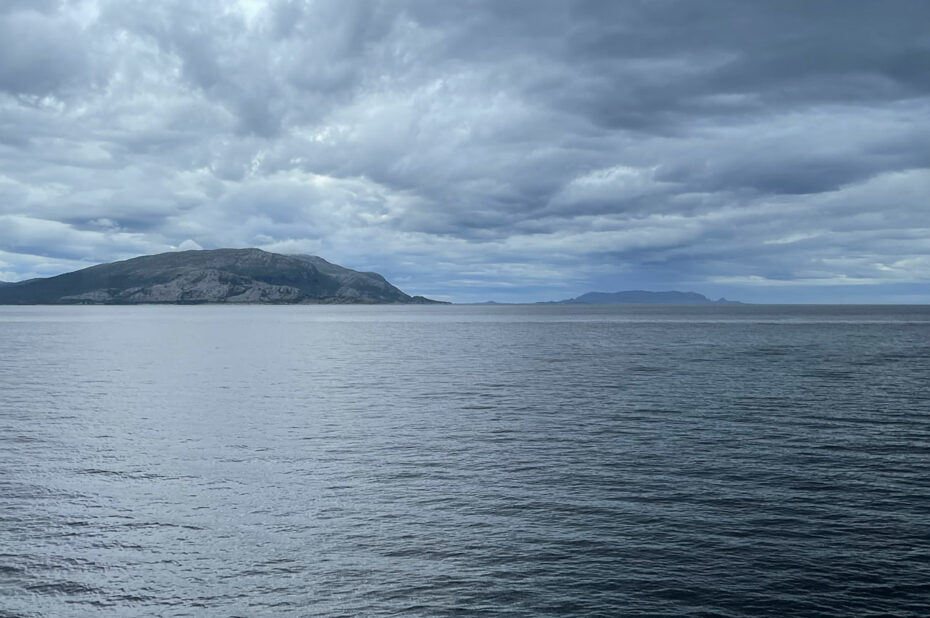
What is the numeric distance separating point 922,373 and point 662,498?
76.0m

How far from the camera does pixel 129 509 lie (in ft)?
121

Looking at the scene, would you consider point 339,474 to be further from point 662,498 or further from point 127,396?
point 127,396

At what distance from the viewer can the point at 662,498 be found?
3766 cm

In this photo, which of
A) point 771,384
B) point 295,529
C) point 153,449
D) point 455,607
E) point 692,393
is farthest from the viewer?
point 771,384

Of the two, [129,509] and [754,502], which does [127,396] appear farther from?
[754,502]

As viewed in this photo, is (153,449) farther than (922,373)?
No

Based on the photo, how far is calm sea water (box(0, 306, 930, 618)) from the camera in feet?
87.2

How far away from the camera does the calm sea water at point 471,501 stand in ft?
87.2

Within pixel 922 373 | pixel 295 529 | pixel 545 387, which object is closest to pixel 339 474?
pixel 295 529

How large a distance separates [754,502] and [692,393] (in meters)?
42.3

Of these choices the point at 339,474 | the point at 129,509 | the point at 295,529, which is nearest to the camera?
the point at 295,529

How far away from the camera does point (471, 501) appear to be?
124 feet

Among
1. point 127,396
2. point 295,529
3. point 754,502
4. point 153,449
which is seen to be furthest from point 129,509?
point 127,396

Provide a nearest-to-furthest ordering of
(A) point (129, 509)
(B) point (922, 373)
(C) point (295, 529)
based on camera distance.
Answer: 1. (C) point (295, 529)
2. (A) point (129, 509)
3. (B) point (922, 373)
